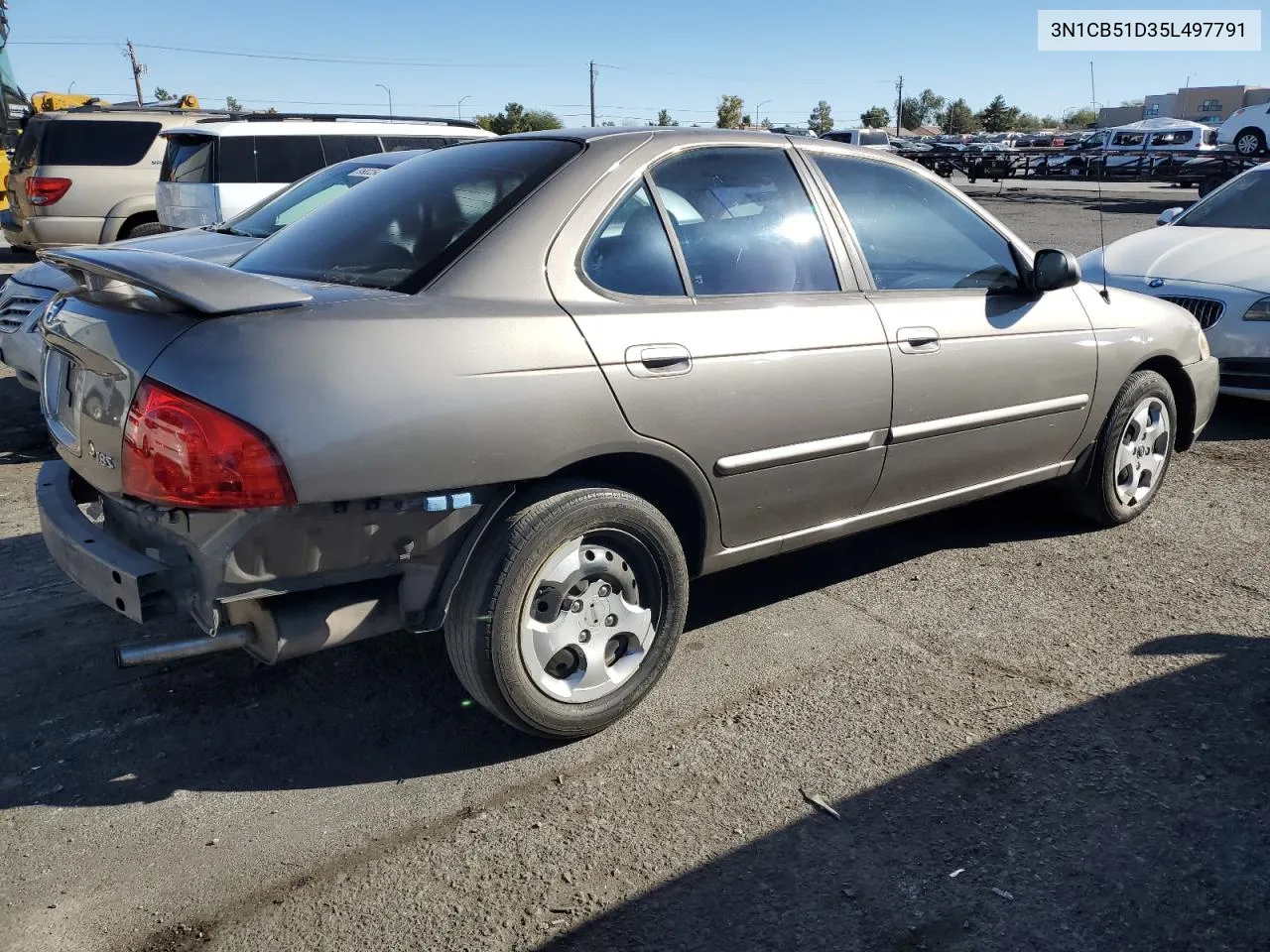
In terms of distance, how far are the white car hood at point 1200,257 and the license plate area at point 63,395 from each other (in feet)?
19.0

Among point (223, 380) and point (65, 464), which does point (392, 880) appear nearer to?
point (223, 380)

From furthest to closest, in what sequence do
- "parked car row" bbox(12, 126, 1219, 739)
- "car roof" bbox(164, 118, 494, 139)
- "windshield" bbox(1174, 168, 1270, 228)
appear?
"car roof" bbox(164, 118, 494, 139) < "windshield" bbox(1174, 168, 1270, 228) < "parked car row" bbox(12, 126, 1219, 739)

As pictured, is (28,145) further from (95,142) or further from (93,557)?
(93,557)

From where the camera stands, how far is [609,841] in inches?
107

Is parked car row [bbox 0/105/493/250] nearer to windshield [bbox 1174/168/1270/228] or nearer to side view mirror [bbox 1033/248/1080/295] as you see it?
windshield [bbox 1174/168/1270/228]

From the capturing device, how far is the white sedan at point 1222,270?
657cm

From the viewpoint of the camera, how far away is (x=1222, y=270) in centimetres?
696

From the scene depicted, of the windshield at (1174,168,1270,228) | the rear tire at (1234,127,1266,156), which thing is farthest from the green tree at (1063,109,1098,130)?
the windshield at (1174,168,1270,228)

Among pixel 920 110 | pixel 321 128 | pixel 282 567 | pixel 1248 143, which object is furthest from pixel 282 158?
pixel 920 110

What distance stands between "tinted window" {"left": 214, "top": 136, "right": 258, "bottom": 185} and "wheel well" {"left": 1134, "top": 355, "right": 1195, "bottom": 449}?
7669 mm

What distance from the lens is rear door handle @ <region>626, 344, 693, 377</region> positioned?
3066 millimetres

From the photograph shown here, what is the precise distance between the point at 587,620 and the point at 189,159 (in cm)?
820

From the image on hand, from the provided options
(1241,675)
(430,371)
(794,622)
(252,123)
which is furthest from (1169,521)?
(252,123)

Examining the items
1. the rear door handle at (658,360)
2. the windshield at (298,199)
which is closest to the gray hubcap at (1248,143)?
the windshield at (298,199)
